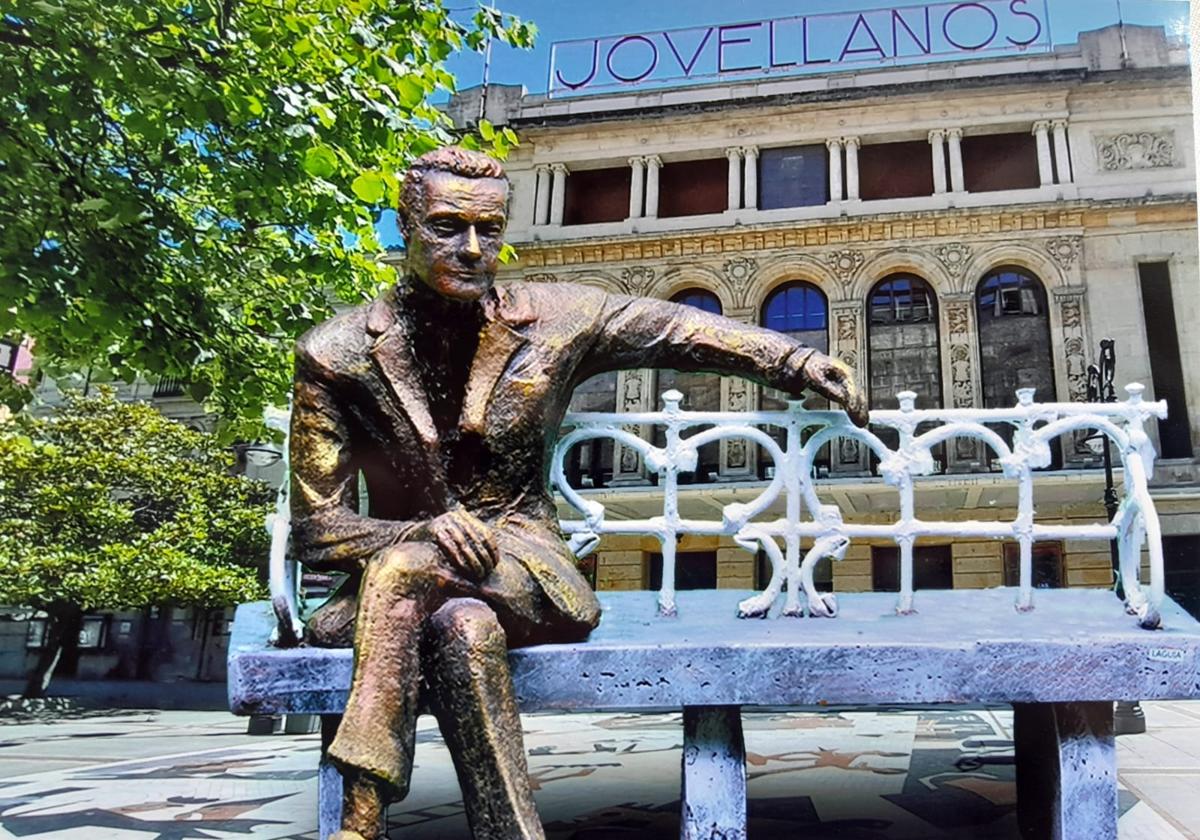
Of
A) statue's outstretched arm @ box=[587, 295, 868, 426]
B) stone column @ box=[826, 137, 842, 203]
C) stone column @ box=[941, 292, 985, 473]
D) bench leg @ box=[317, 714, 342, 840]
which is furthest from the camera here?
stone column @ box=[826, 137, 842, 203]

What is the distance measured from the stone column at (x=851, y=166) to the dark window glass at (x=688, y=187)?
4.47 ft

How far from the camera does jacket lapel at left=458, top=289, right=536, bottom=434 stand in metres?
2.02

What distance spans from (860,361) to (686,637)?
30.3 feet

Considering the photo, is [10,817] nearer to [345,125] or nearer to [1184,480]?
[345,125]

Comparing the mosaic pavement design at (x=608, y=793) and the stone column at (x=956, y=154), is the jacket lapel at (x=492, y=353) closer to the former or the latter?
the mosaic pavement design at (x=608, y=793)

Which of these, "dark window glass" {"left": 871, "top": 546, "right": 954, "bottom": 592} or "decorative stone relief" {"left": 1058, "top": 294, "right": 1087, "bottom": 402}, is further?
"decorative stone relief" {"left": 1058, "top": 294, "right": 1087, "bottom": 402}

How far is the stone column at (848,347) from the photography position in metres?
9.91

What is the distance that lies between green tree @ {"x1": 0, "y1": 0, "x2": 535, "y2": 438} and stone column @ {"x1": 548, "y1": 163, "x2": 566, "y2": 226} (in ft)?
13.3

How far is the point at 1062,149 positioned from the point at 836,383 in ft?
34.1

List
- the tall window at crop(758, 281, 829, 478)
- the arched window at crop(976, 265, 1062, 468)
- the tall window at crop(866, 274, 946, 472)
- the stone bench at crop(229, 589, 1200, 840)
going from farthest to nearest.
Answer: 1. the tall window at crop(758, 281, 829, 478)
2. the tall window at crop(866, 274, 946, 472)
3. the arched window at crop(976, 265, 1062, 468)
4. the stone bench at crop(229, 589, 1200, 840)

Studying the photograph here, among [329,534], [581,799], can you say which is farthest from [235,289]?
[329,534]

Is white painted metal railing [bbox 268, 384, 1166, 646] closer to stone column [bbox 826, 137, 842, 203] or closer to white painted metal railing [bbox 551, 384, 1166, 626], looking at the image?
white painted metal railing [bbox 551, 384, 1166, 626]

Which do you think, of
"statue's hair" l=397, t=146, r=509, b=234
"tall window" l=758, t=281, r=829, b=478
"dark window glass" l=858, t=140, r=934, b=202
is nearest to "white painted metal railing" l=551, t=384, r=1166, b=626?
"statue's hair" l=397, t=146, r=509, b=234

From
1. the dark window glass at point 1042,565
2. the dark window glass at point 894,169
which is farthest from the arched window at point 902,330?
the dark window glass at point 1042,565
